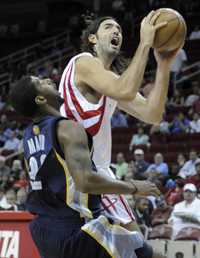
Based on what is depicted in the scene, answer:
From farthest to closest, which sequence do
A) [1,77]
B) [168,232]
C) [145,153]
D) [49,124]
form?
[1,77], [145,153], [168,232], [49,124]

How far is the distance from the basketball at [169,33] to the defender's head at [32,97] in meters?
0.81

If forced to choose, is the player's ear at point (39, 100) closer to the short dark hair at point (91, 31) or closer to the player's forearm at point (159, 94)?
the player's forearm at point (159, 94)

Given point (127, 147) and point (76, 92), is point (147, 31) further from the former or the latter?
point (127, 147)

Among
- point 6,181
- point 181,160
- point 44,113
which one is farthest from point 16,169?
point 44,113

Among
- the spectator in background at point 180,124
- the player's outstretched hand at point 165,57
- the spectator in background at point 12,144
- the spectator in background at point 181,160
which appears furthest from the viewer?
the spectator in background at point 12,144

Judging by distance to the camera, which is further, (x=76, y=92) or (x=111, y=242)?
(x=76, y=92)

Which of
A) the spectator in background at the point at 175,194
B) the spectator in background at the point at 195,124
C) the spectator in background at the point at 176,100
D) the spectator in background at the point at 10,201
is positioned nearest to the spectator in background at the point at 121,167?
the spectator in background at the point at 175,194

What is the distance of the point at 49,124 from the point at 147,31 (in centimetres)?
90

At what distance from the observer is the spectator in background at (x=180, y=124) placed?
1416 centimetres

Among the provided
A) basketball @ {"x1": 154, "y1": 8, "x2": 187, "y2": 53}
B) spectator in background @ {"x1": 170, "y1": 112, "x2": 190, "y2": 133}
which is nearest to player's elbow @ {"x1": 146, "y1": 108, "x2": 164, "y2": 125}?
basketball @ {"x1": 154, "y1": 8, "x2": 187, "y2": 53}

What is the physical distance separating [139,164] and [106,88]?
8901 millimetres

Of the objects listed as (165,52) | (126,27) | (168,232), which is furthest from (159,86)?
(126,27)

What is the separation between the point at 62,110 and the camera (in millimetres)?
4305

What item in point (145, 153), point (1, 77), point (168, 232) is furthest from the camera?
point (1, 77)
